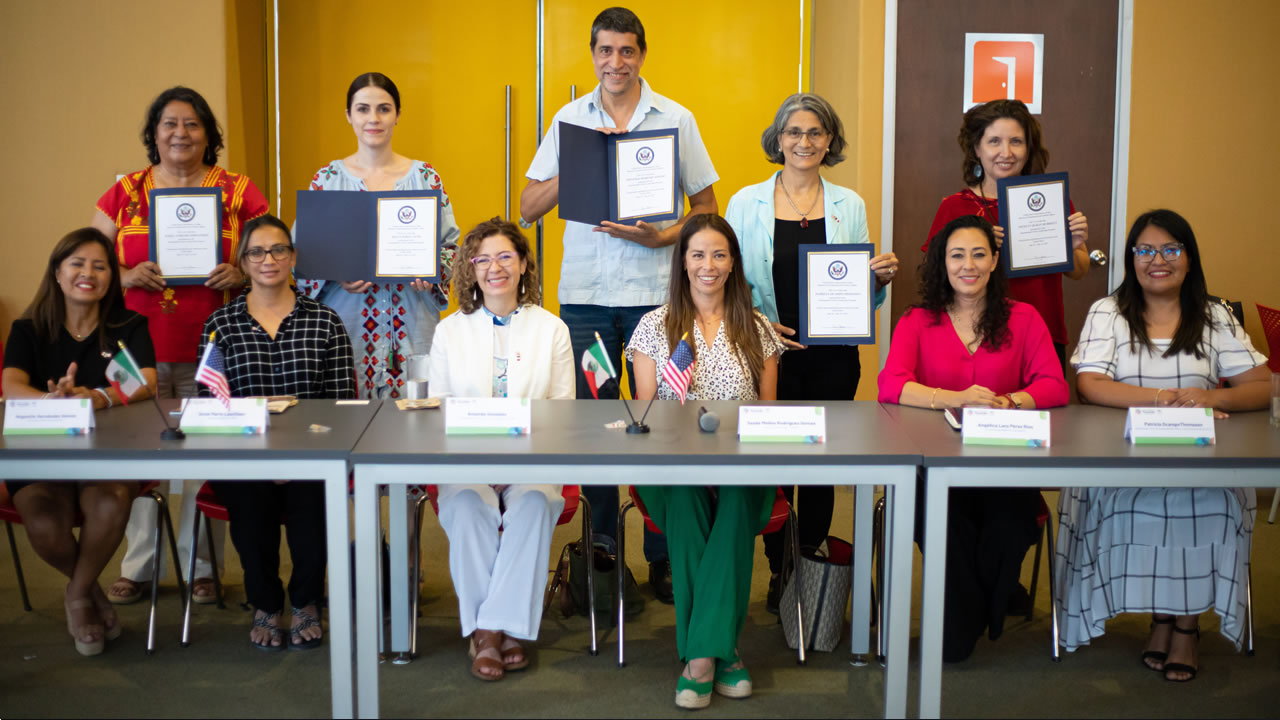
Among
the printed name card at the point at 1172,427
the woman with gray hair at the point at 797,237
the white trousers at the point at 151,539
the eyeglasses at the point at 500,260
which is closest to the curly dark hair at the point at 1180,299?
the printed name card at the point at 1172,427

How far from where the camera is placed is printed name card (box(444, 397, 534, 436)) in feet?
8.29

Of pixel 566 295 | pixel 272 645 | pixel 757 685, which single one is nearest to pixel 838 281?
pixel 566 295

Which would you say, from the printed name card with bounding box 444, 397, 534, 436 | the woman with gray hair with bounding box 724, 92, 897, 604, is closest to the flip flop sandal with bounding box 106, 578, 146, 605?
the printed name card with bounding box 444, 397, 534, 436

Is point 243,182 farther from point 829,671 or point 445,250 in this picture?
point 829,671

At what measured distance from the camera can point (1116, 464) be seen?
234 cm

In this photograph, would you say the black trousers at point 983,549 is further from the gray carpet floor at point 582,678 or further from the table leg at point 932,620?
the table leg at point 932,620

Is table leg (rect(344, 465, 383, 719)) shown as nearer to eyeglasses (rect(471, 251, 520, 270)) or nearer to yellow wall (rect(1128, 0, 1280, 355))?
eyeglasses (rect(471, 251, 520, 270))

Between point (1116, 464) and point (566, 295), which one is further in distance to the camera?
point (566, 295)

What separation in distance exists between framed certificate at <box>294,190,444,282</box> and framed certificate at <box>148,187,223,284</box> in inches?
11.2

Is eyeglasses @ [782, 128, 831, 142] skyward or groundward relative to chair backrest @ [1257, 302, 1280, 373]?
skyward

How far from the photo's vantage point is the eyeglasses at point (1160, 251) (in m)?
3.01

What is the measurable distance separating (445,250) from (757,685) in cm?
185

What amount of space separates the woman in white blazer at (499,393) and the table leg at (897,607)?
0.97 meters

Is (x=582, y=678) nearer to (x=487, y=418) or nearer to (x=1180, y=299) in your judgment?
(x=487, y=418)
